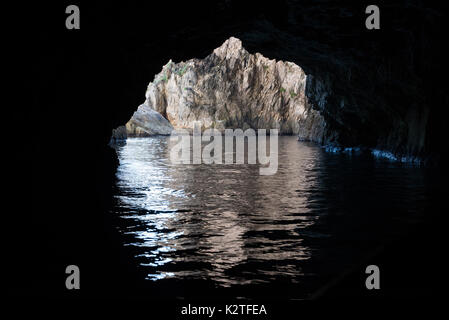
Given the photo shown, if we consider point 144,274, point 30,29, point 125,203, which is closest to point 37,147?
point 125,203

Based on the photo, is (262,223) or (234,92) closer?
(262,223)

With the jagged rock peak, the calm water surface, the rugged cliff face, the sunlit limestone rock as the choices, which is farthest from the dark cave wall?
the jagged rock peak

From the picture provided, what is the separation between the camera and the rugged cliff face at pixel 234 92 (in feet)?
272

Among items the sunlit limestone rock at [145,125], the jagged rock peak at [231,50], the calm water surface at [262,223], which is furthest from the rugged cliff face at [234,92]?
the calm water surface at [262,223]

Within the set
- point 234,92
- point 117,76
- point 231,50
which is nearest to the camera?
point 117,76

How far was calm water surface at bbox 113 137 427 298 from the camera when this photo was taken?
21.8 ft

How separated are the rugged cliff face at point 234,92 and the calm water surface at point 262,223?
64.6 metres

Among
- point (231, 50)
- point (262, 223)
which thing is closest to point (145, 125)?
point (231, 50)

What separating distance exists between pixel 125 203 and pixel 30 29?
5.49m

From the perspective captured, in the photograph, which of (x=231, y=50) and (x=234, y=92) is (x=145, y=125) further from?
(x=231, y=50)

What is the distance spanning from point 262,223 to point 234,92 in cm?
7966

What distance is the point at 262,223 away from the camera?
9750 mm

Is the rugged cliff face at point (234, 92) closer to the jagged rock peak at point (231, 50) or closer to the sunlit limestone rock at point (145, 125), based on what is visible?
the jagged rock peak at point (231, 50)

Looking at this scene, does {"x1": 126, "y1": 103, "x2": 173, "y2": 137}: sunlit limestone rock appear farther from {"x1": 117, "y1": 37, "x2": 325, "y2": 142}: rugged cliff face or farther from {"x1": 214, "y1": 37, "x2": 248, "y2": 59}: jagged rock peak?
{"x1": 214, "y1": 37, "x2": 248, "y2": 59}: jagged rock peak
